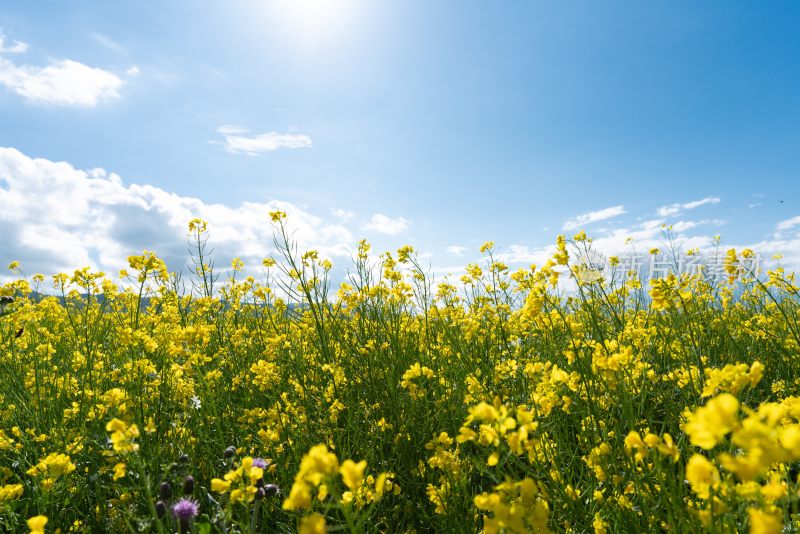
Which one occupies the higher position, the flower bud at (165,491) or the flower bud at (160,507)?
the flower bud at (165,491)

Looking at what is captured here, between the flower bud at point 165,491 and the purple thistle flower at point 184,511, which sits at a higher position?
the flower bud at point 165,491

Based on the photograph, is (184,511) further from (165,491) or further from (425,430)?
(425,430)

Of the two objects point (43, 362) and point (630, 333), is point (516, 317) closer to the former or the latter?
point (630, 333)

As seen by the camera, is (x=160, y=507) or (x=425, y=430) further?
(x=425, y=430)

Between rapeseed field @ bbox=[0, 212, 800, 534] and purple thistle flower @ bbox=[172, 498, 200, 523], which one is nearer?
rapeseed field @ bbox=[0, 212, 800, 534]

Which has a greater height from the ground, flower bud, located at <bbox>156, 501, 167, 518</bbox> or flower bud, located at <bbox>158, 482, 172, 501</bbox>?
flower bud, located at <bbox>158, 482, 172, 501</bbox>

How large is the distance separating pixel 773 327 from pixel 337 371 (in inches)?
146

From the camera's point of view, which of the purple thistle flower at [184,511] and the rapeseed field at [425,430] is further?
the purple thistle flower at [184,511]

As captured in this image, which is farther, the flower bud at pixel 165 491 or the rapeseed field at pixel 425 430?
the flower bud at pixel 165 491

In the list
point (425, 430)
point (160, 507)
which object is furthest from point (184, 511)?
point (425, 430)

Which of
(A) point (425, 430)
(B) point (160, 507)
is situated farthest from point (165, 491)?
(A) point (425, 430)

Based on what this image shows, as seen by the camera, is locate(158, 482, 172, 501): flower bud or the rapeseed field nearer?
the rapeseed field

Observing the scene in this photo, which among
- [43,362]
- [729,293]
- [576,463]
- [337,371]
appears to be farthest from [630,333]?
[43,362]

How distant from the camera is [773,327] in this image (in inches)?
149
